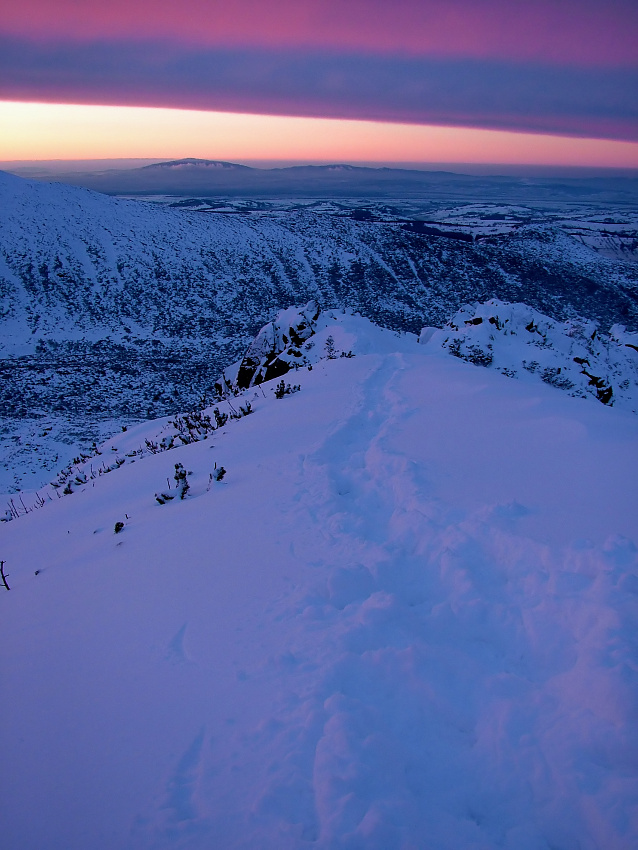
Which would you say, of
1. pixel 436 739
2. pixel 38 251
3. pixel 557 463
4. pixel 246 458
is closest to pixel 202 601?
pixel 436 739

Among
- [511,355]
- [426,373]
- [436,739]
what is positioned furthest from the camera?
[511,355]

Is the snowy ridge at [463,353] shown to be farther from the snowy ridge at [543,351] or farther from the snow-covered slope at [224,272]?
the snow-covered slope at [224,272]

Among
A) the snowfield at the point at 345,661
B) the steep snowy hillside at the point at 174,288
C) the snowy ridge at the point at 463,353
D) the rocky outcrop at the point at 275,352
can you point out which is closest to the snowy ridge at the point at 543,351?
the snowy ridge at the point at 463,353

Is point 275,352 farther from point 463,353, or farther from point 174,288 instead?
point 174,288

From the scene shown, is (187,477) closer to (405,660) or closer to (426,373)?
(405,660)

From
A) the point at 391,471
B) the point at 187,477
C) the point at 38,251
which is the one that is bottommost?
the point at 187,477

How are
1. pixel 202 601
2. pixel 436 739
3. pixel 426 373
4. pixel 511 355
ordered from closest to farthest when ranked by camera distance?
pixel 436 739, pixel 202 601, pixel 426 373, pixel 511 355

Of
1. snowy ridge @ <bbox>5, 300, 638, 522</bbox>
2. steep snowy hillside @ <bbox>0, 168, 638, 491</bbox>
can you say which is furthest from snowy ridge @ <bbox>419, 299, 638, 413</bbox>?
steep snowy hillside @ <bbox>0, 168, 638, 491</bbox>

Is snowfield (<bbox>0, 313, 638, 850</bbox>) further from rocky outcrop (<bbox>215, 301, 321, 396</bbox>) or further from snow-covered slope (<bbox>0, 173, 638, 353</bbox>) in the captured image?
snow-covered slope (<bbox>0, 173, 638, 353</bbox>)

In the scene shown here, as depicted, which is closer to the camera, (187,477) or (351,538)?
(351,538)
